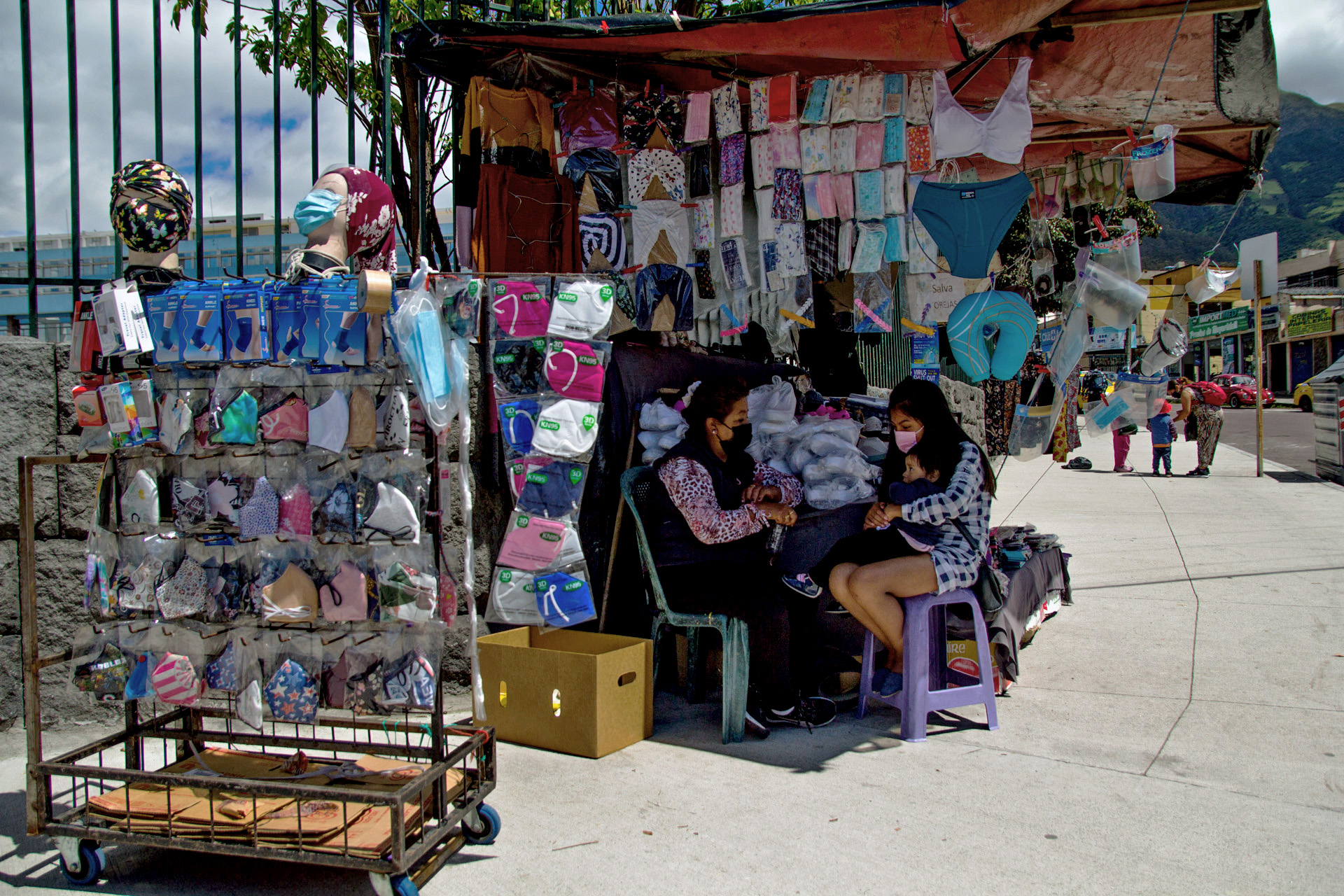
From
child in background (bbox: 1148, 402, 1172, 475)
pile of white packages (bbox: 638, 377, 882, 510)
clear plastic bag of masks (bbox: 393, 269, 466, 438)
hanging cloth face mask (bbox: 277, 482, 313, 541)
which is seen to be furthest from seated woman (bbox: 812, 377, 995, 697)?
child in background (bbox: 1148, 402, 1172, 475)

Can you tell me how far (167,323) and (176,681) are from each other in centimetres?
114

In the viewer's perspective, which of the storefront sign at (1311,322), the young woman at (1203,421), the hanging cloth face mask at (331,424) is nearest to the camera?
the hanging cloth face mask at (331,424)

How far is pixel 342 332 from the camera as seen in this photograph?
268 centimetres

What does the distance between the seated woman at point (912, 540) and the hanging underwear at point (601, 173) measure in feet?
6.14

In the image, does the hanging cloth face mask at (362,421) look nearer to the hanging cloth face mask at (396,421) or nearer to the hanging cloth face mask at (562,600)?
the hanging cloth face mask at (396,421)

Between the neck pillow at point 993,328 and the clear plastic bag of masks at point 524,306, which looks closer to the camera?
the clear plastic bag of masks at point 524,306

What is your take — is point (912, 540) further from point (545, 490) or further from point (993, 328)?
point (545, 490)

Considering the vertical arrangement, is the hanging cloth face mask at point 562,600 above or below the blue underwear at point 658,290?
below

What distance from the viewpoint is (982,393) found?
431 inches

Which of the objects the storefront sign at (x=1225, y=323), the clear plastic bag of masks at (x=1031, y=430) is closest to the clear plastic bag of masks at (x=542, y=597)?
the clear plastic bag of masks at (x=1031, y=430)

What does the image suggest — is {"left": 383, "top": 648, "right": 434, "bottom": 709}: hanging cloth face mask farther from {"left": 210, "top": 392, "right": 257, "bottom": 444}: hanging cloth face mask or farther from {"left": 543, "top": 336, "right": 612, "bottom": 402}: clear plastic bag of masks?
{"left": 543, "top": 336, "right": 612, "bottom": 402}: clear plastic bag of masks

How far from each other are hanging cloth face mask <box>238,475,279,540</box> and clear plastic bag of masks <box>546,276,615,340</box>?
1484mm

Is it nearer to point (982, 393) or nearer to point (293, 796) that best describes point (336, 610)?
point (293, 796)

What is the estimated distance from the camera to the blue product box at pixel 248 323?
2.72 metres
